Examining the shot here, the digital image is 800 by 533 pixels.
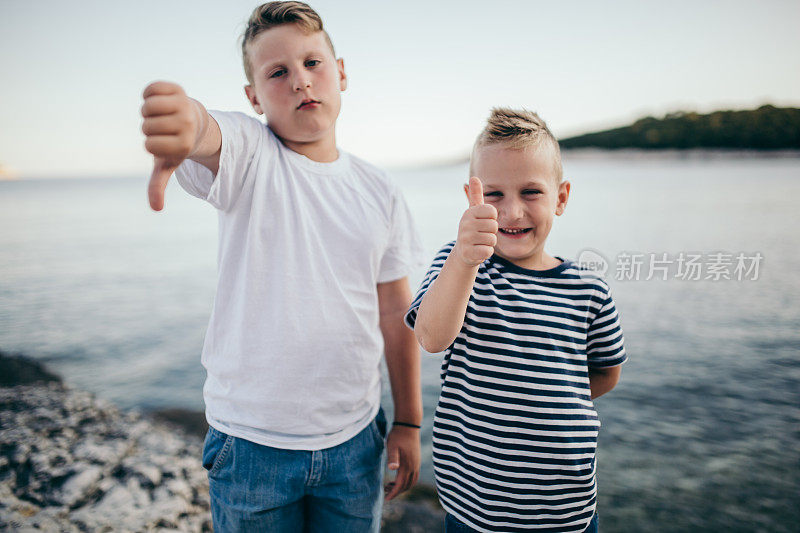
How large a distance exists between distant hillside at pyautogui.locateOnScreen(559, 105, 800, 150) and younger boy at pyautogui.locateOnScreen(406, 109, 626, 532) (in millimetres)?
40694

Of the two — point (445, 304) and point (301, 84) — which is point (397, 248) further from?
point (301, 84)

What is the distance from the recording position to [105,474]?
3.92 m

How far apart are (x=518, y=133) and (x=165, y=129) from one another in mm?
1087

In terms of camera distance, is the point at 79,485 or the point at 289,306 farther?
the point at 79,485

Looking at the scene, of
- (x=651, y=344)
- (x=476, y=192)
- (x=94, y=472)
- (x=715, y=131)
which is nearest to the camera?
(x=476, y=192)

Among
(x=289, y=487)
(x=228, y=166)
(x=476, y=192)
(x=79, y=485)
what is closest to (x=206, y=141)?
(x=228, y=166)

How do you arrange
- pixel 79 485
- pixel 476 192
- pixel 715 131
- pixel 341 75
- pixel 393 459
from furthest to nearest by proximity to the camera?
pixel 715 131
pixel 79 485
pixel 393 459
pixel 341 75
pixel 476 192

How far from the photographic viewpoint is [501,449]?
156 centimetres

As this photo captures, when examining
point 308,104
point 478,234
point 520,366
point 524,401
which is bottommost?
point 524,401

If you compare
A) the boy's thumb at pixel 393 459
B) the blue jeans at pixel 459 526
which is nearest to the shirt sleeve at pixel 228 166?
the boy's thumb at pixel 393 459

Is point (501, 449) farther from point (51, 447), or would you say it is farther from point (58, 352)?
point (58, 352)

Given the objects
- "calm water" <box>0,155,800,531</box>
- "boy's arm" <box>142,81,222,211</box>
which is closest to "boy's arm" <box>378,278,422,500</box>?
"boy's arm" <box>142,81,222,211</box>

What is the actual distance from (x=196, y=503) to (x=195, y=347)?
167 inches

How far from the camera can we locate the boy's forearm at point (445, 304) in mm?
1370
